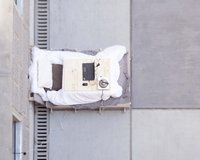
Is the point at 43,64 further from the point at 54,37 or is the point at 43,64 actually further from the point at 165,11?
the point at 165,11

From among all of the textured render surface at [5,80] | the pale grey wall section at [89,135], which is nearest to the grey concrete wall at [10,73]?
the textured render surface at [5,80]

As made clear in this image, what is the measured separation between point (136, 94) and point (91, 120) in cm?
75

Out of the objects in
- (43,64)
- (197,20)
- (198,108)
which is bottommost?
(198,108)

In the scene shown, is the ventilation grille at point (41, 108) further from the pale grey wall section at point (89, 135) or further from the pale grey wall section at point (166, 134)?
the pale grey wall section at point (166, 134)

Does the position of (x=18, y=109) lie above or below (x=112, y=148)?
above

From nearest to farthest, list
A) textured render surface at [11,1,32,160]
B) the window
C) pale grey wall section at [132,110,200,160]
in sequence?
textured render surface at [11,1,32,160] < the window < pale grey wall section at [132,110,200,160]

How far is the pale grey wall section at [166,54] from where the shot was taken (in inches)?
403

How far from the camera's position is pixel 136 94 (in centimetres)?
1023

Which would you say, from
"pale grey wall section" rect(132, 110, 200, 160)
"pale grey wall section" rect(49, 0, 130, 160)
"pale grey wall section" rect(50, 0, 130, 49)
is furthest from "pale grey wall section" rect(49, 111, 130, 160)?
"pale grey wall section" rect(50, 0, 130, 49)

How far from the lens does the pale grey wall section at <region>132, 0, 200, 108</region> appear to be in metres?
10.2

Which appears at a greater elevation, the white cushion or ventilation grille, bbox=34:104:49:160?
the white cushion

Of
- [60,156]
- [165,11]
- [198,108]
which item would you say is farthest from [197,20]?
[60,156]

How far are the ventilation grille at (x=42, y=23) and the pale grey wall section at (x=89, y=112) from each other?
75mm

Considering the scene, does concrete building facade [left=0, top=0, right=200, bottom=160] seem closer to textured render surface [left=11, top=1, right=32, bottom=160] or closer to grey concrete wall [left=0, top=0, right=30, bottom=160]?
textured render surface [left=11, top=1, right=32, bottom=160]
